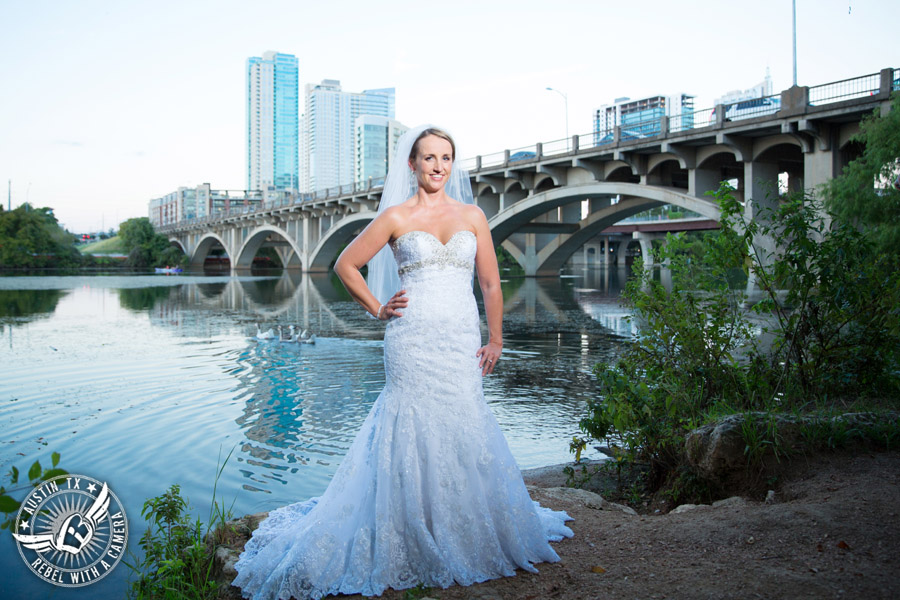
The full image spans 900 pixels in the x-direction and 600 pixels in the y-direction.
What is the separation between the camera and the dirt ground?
8.77 ft

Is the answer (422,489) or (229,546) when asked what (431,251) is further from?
(229,546)

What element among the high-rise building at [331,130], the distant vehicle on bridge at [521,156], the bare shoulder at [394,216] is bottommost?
the bare shoulder at [394,216]

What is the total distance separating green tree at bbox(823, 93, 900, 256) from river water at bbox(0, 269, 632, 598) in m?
5.99

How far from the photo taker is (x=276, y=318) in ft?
64.4

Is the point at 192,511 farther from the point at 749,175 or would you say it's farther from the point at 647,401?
the point at 749,175

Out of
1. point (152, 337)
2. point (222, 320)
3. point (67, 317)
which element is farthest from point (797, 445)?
point (67, 317)

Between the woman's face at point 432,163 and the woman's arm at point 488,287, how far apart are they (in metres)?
0.23

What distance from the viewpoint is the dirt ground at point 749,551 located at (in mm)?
2674

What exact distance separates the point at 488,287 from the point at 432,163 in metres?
0.69

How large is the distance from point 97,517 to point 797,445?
4332 millimetres

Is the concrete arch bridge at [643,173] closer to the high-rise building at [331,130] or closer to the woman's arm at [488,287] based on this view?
the woman's arm at [488,287]

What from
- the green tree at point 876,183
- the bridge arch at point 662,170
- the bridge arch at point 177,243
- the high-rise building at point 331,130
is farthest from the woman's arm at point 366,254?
the high-rise building at point 331,130

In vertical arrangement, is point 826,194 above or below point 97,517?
above

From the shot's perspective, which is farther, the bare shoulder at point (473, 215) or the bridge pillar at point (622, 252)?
the bridge pillar at point (622, 252)
